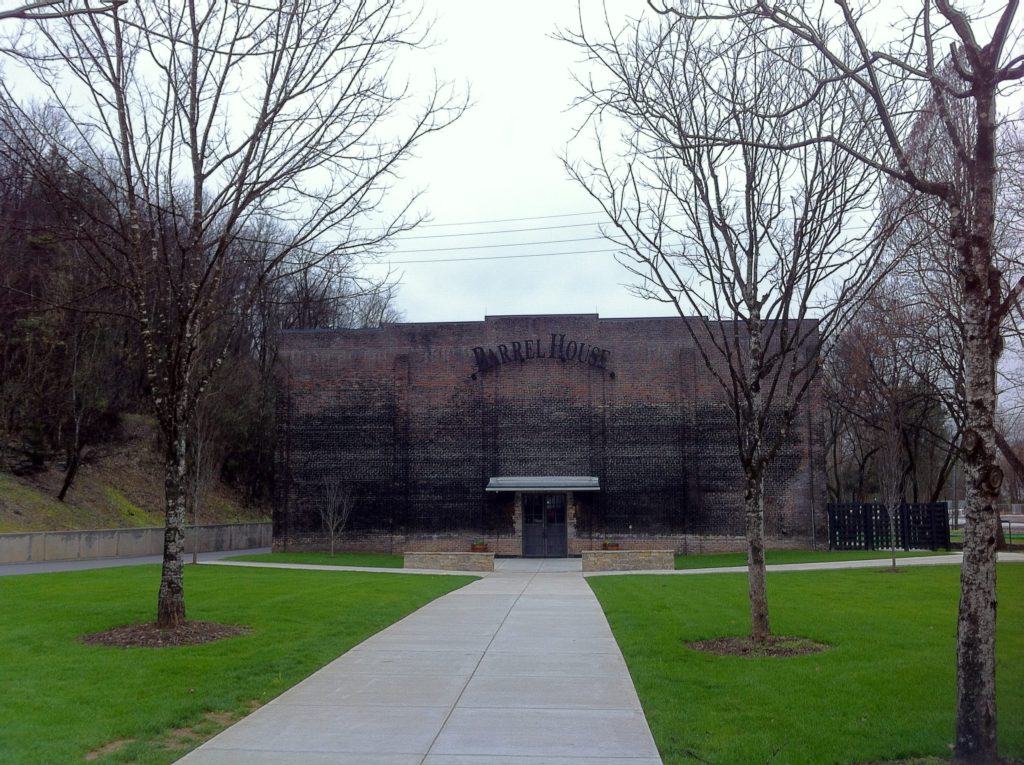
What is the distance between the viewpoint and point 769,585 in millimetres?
19984

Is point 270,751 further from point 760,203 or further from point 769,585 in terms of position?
point 769,585

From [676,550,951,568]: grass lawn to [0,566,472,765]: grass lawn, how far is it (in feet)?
40.1

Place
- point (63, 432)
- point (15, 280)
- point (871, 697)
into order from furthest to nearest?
point (63, 432), point (15, 280), point (871, 697)

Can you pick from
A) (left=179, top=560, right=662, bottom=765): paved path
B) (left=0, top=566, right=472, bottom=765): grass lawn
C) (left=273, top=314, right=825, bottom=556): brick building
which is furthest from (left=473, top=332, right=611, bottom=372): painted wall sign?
(left=179, top=560, right=662, bottom=765): paved path

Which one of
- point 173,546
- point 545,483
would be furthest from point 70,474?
point 173,546

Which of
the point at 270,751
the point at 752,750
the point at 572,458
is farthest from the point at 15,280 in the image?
the point at 752,750

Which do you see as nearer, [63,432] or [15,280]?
[15,280]

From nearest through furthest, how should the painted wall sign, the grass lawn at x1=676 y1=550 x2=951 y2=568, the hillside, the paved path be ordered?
the paved path, the grass lawn at x1=676 y1=550 x2=951 y2=568, the hillside, the painted wall sign

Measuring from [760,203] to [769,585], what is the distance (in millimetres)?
10667

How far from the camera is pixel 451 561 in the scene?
27688 millimetres

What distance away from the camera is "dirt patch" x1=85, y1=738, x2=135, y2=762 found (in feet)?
21.9

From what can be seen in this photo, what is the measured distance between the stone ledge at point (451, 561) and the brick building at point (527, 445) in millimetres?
4625

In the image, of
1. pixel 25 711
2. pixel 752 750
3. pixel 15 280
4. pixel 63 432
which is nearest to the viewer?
pixel 752 750

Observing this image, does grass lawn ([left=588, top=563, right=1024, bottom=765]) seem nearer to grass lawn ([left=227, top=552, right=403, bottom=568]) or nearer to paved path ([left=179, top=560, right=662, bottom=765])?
paved path ([left=179, top=560, right=662, bottom=765])
